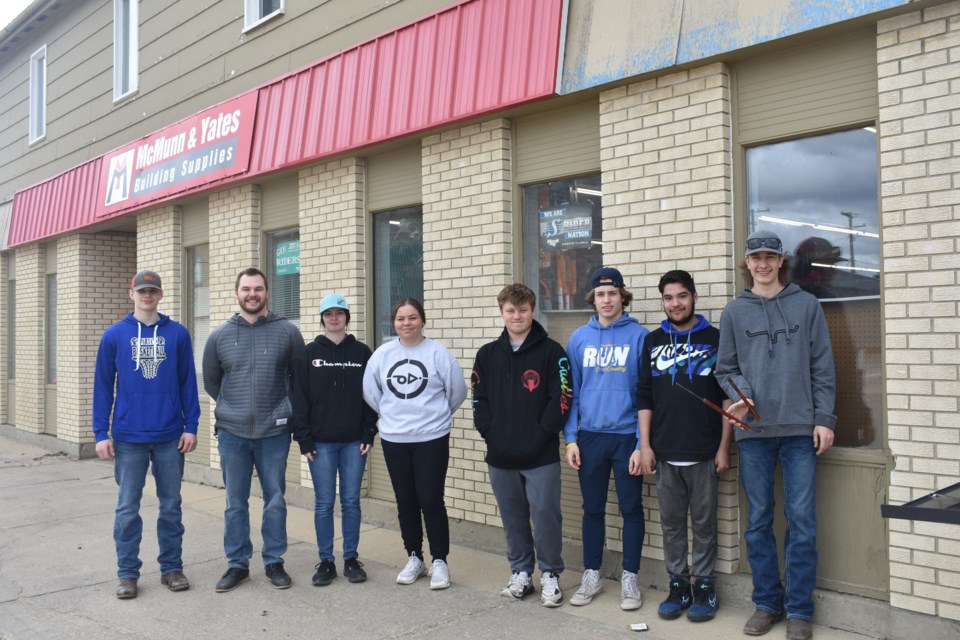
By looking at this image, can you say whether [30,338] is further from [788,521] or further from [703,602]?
[788,521]

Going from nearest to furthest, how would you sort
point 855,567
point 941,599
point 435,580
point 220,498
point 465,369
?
point 941,599 < point 855,567 < point 435,580 < point 465,369 < point 220,498

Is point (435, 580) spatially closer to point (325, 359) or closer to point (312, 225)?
point (325, 359)

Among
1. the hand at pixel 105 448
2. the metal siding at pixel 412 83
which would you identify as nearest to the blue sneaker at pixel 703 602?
the metal siding at pixel 412 83

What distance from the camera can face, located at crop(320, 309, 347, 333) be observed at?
17.5 feet

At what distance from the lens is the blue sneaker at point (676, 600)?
4.48 meters

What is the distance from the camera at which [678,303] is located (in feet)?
14.6

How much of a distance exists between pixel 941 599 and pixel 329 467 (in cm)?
356

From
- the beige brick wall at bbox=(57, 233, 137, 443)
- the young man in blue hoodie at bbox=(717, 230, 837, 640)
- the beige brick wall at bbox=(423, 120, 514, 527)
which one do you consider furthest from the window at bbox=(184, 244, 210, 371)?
the young man in blue hoodie at bbox=(717, 230, 837, 640)

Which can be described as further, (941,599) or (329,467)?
(329,467)

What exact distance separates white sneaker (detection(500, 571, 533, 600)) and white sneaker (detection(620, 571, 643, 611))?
0.58 meters

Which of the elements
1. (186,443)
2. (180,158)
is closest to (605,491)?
(186,443)

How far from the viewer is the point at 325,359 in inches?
209

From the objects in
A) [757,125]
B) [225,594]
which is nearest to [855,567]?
[757,125]

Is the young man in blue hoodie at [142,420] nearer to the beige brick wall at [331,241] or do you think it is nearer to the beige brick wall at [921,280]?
the beige brick wall at [331,241]
